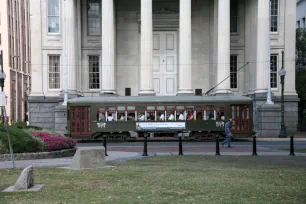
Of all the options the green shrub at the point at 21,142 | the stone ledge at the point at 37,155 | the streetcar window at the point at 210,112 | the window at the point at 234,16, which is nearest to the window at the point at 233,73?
the window at the point at 234,16

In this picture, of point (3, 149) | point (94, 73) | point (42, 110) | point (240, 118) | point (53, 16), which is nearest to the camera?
point (3, 149)

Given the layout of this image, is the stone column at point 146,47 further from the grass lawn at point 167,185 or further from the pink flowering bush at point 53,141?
the grass lawn at point 167,185

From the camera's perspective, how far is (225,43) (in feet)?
131

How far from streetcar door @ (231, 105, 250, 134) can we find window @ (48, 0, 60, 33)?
20606 millimetres

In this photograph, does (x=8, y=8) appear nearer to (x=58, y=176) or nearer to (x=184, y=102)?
(x=184, y=102)

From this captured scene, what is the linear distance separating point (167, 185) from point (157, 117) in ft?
70.6

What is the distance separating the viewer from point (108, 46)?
4019cm

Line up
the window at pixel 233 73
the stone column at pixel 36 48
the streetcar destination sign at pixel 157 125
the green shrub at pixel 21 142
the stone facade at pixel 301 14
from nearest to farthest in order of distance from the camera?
the green shrub at pixel 21 142 → the streetcar destination sign at pixel 157 125 → the stone column at pixel 36 48 → the window at pixel 233 73 → the stone facade at pixel 301 14

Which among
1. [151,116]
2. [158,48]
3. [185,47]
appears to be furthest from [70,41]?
[151,116]

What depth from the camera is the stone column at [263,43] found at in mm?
40000

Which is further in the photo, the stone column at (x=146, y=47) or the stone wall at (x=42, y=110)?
the stone wall at (x=42, y=110)

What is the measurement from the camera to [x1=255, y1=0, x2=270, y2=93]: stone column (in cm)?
4000

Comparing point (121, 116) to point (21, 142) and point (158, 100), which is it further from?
point (21, 142)

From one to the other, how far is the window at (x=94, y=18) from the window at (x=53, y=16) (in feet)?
10.8
